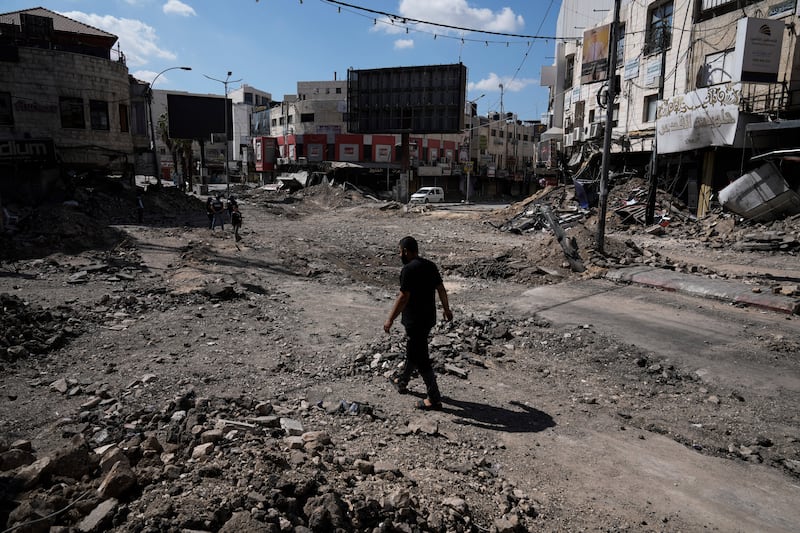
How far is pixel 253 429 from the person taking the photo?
175 inches

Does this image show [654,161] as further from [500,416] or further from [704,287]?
[500,416]

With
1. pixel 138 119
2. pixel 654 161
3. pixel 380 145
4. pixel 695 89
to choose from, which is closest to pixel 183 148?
pixel 380 145

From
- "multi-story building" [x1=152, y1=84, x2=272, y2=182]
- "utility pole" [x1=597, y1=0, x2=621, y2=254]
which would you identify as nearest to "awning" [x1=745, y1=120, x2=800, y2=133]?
"utility pole" [x1=597, y1=0, x2=621, y2=254]

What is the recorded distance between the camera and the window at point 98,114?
2970 cm

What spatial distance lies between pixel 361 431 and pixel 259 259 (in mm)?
11478

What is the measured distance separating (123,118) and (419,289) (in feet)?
107

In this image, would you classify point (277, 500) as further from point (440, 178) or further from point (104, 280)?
point (440, 178)

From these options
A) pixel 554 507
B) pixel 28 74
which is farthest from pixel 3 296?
pixel 28 74

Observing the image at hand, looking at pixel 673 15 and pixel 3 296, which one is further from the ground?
pixel 673 15

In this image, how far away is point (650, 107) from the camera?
29406 millimetres

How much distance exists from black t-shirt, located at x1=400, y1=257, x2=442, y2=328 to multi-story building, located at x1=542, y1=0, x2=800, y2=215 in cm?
1095

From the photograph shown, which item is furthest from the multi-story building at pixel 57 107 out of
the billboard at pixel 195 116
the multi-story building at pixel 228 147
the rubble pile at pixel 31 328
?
the multi-story building at pixel 228 147

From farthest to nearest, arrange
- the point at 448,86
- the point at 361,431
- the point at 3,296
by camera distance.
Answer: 1. the point at 448,86
2. the point at 3,296
3. the point at 361,431

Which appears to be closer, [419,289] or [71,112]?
[419,289]
